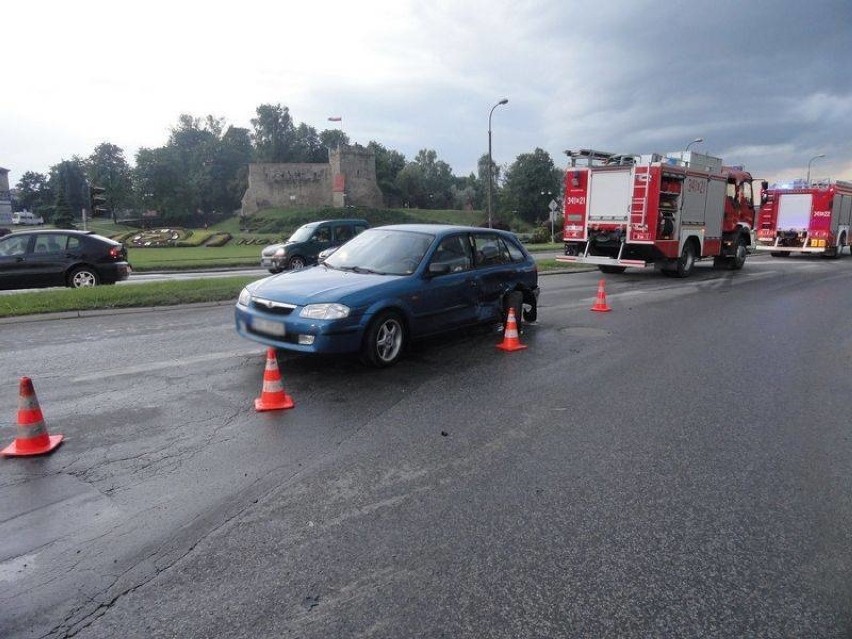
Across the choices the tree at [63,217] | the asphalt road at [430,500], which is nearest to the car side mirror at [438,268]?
the asphalt road at [430,500]

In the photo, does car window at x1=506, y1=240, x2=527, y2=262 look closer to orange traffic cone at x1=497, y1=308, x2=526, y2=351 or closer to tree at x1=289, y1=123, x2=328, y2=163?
orange traffic cone at x1=497, y1=308, x2=526, y2=351

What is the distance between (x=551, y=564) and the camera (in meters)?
2.93

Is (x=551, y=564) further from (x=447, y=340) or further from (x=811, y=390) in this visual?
(x=447, y=340)

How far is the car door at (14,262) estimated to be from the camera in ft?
40.2

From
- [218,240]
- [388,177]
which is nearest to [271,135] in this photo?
[388,177]

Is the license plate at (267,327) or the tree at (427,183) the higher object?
the tree at (427,183)

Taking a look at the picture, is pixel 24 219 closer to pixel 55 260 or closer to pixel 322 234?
pixel 322 234

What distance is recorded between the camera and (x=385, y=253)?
733 centimetres

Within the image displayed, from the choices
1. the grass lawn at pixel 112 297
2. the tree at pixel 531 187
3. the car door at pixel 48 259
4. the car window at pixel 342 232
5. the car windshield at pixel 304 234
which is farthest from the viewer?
the tree at pixel 531 187

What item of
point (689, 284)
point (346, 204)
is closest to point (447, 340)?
point (689, 284)

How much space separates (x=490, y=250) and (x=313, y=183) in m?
82.8

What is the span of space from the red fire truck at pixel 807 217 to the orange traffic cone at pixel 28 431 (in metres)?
27.7

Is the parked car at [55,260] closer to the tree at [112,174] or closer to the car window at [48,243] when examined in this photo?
the car window at [48,243]

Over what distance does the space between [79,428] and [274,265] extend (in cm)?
1334
